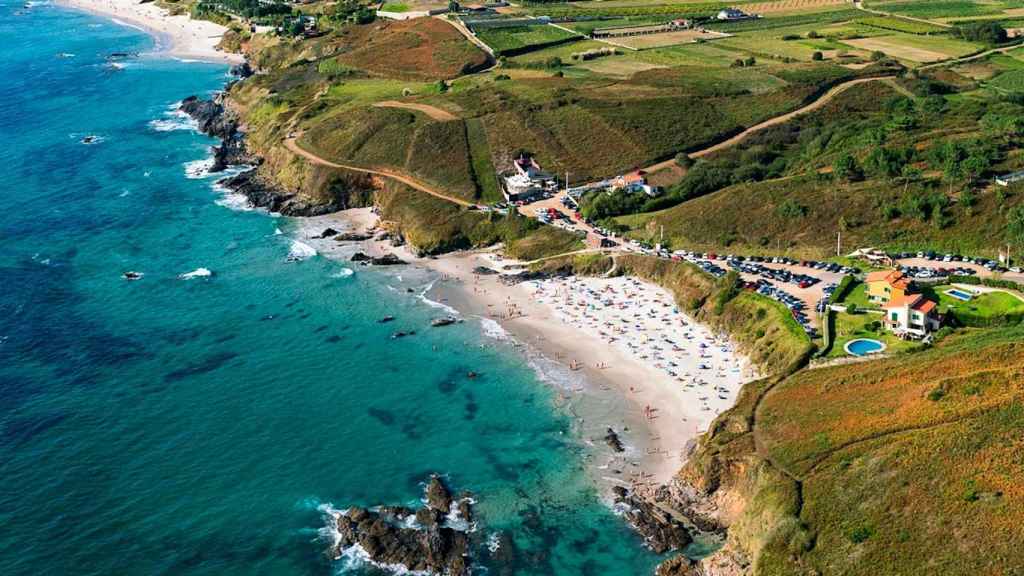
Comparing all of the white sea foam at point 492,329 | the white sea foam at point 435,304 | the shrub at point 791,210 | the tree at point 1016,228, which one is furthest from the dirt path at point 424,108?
the tree at point 1016,228

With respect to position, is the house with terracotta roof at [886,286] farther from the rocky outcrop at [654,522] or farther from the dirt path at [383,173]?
the dirt path at [383,173]

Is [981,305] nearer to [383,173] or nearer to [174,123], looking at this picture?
[383,173]

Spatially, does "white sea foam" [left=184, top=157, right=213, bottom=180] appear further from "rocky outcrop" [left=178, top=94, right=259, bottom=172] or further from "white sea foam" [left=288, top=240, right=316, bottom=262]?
"white sea foam" [left=288, top=240, right=316, bottom=262]

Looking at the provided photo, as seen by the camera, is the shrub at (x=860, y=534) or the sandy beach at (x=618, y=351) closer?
the shrub at (x=860, y=534)

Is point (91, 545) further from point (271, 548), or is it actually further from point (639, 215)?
point (639, 215)

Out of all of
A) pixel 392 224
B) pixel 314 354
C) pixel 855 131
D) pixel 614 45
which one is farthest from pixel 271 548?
pixel 614 45

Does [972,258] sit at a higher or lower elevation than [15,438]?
higher
